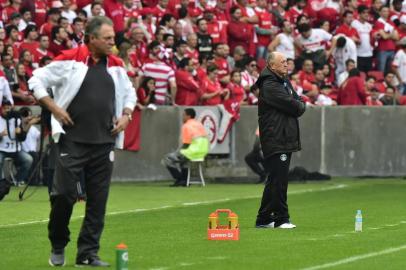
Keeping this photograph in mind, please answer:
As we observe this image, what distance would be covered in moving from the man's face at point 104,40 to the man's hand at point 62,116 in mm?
619

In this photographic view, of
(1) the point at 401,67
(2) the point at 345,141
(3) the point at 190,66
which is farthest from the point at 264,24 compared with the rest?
(3) the point at 190,66

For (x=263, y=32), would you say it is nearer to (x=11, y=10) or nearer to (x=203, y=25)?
(x=203, y=25)

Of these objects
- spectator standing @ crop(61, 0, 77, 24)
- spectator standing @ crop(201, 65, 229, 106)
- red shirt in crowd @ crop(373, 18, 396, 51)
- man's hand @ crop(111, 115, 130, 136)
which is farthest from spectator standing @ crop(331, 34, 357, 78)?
man's hand @ crop(111, 115, 130, 136)

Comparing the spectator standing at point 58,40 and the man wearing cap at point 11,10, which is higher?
the man wearing cap at point 11,10

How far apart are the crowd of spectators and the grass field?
354 cm

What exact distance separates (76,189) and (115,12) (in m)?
19.0

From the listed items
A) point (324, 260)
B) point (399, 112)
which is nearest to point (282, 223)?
point (324, 260)

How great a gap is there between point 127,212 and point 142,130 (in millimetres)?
8617

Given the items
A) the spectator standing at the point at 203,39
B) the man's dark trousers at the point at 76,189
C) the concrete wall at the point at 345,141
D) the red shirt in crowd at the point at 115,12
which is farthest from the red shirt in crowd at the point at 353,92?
the man's dark trousers at the point at 76,189

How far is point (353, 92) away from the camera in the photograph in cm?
3184

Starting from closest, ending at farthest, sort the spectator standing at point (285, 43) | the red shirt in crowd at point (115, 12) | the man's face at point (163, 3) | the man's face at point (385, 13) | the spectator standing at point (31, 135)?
the spectator standing at point (31, 135)
the red shirt in crowd at point (115, 12)
the man's face at point (163, 3)
the spectator standing at point (285, 43)
the man's face at point (385, 13)

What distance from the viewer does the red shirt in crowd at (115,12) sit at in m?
31.0

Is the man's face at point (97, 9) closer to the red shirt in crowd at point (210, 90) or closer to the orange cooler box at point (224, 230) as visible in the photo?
the red shirt in crowd at point (210, 90)

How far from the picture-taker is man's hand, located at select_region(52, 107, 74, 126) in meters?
12.2
